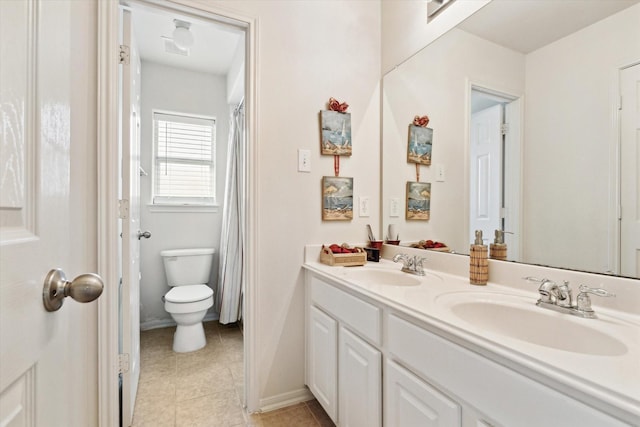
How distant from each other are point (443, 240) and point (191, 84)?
2.80 metres

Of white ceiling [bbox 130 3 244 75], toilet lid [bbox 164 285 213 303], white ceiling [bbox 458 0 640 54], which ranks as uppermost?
white ceiling [bbox 130 3 244 75]

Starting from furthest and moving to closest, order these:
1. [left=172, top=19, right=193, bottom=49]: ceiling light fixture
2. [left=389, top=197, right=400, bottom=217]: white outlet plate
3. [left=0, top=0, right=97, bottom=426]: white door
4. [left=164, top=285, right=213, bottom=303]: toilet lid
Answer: [left=164, top=285, right=213, bottom=303]: toilet lid, [left=172, top=19, right=193, bottom=49]: ceiling light fixture, [left=389, top=197, right=400, bottom=217]: white outlet plate, [left=0, top=0, right=97, bottom=426]: white door

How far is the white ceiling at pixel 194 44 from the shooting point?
2.28 m

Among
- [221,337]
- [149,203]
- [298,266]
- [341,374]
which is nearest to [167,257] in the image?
[149,203]

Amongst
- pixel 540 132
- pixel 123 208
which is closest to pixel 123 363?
pixel 123 208

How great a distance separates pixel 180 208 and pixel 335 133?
74.9 inches

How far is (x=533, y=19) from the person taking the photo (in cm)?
117

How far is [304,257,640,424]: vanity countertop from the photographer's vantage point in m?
0.53

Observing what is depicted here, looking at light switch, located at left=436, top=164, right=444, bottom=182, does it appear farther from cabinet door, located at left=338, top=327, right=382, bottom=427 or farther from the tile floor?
the tile floor

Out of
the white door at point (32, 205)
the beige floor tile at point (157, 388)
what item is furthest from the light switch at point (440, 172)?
the beige floor tile at point (157, 388)

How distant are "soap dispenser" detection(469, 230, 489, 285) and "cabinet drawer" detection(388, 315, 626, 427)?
475mm

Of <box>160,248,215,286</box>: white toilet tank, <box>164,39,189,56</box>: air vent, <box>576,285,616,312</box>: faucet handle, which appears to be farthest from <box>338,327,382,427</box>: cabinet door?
<box>164,39,189,56</box>: air vent

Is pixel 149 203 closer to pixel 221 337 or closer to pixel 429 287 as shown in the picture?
pixel 221 337

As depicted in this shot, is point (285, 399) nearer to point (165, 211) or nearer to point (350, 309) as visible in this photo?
point (350, 309)
